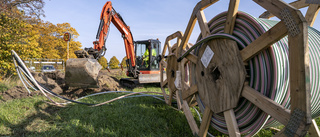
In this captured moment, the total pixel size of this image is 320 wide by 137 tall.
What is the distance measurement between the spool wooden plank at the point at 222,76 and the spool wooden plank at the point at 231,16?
0.18m

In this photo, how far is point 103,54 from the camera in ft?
27.2

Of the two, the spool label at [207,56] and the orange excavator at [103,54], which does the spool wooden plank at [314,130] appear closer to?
the spool label at [207,56]

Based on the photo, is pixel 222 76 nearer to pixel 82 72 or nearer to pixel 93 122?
pixel 93 122

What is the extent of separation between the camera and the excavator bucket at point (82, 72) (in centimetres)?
634

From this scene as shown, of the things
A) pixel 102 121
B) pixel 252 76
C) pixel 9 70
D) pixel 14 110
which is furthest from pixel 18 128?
pixel 9 70

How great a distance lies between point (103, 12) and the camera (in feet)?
27.1

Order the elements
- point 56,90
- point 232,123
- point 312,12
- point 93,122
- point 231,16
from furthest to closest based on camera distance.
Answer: point 56,90, point 93,122, point 312,12, point 231,16, point 232,123

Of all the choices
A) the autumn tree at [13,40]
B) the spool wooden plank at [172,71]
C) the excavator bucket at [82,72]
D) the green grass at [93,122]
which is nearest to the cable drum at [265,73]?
the green grass at [93,122]

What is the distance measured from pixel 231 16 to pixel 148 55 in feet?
29.1

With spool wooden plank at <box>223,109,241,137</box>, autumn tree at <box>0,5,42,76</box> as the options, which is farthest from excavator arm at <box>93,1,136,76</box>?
spool wooden plank at <box>223,109,241,137</box>

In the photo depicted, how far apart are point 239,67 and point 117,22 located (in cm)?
835

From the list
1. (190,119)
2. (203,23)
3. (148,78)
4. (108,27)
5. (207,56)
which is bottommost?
(190,119)

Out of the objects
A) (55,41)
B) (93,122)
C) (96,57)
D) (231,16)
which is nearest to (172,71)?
(93,122)

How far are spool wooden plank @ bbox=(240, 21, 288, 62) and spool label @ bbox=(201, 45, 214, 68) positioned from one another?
0.49m
